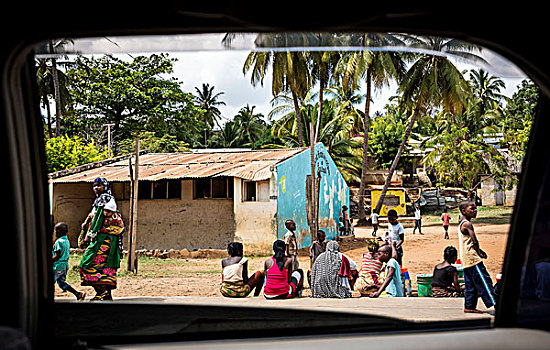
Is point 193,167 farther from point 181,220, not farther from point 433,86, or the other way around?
point 433,86

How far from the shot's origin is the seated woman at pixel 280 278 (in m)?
6.91

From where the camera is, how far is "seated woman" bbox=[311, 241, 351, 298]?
22.7 feet

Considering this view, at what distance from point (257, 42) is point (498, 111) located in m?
33.8

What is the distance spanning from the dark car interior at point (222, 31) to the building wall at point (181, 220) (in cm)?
1409

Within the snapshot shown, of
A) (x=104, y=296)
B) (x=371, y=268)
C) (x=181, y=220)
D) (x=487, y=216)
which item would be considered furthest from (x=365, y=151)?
(x=104, y=296)

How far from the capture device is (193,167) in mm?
16312

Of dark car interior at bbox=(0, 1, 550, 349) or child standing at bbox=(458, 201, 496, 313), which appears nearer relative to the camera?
dark car interior at bbox=(0, 1, 550, 349)

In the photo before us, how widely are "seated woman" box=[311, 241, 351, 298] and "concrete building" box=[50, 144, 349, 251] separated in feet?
26.5

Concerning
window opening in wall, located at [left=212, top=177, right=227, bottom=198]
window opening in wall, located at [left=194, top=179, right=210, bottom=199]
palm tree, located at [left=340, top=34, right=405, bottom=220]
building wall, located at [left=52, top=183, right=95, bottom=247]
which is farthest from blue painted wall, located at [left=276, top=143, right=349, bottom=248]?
building wall, located at [left=52, top=183, right=95, bottom=247]

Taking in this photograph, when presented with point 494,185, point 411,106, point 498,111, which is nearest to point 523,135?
point 411,106

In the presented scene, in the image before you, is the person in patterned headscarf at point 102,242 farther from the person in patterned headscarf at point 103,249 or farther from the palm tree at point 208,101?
the palm tree at point 208,101

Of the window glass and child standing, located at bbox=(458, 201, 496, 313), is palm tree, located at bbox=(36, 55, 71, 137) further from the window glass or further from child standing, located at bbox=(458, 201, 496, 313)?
child standing, located at bbox=(458, 201, 496, 313)

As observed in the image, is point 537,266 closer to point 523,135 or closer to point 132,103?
point 523,135

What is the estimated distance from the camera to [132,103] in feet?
90.1
